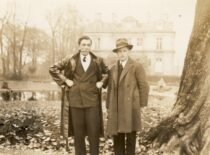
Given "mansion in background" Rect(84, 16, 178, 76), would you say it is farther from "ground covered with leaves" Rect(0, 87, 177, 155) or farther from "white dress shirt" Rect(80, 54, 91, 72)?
"white dress shirt" Rect(80, 54, 91, 72)

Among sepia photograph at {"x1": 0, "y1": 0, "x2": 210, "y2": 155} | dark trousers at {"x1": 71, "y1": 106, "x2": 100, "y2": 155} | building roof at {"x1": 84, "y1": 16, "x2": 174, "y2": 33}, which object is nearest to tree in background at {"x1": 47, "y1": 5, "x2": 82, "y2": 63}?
sepia photograph at {"x1": 0, "y1": 0, "x2": 210, "y2": 155}

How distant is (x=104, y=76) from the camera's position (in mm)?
4062

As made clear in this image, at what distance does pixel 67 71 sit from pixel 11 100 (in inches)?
53.6

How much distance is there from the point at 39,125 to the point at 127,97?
5.37 ft

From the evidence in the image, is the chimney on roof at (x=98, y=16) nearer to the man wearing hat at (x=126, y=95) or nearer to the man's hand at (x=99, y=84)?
the man wearing hat at (x=126, y=95)

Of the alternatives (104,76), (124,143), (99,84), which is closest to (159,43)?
(104,76)

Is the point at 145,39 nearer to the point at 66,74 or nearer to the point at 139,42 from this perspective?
the point at 139,42

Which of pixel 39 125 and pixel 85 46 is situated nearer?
pixel 85 46

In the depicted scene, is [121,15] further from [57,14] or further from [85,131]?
[85,131]

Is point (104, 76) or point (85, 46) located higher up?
point (85, 46)

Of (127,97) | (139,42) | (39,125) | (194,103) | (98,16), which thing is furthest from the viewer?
(39,125)

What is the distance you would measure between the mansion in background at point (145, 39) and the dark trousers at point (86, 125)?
2.99 feet

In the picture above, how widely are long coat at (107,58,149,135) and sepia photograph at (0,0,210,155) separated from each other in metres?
0.01

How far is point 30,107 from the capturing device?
5066 millimetres
